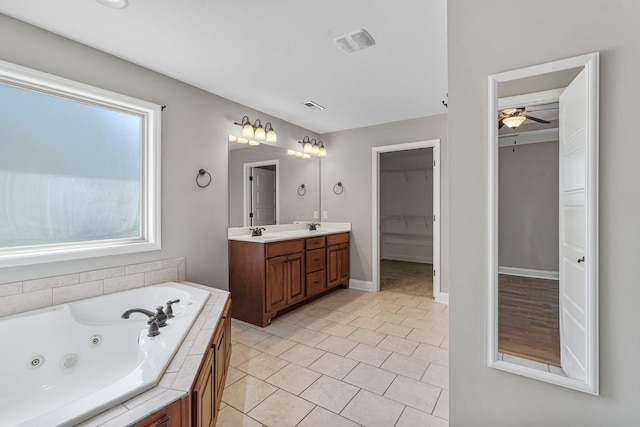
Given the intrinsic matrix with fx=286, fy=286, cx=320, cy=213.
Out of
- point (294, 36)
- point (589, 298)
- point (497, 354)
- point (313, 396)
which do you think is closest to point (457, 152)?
point (589, 298)

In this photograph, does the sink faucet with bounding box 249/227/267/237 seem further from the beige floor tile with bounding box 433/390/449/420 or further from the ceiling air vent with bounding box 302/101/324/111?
the beige floor tile with bounding box 433/390/449/420

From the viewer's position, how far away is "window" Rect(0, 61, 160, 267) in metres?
1.90

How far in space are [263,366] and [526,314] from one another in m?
1.86

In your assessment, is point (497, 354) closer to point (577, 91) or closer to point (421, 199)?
point (577, 91)

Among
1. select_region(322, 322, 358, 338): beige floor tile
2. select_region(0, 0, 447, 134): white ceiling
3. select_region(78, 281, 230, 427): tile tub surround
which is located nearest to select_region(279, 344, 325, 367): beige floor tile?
select_region(322, 322, 358, 338): beige floor tile

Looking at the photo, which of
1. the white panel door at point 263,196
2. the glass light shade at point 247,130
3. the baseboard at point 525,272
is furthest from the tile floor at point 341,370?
the glass light shade at point 247,130

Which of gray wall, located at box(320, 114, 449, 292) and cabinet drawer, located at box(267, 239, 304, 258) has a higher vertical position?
gray wall, located at box(320, 114, 449, 292)

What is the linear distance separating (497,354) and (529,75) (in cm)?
126

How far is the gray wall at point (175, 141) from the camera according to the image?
1.91 metres

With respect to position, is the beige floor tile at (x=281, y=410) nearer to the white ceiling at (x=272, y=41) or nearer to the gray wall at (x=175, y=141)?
the gray wall at (x=175, y=141)

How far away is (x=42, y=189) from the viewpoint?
6.68 ft

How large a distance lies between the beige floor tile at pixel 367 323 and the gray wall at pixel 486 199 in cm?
163

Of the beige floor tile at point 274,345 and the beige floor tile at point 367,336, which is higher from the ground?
the beige floor tile at point 367,336

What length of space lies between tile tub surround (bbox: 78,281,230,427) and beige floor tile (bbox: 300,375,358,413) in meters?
0.83
